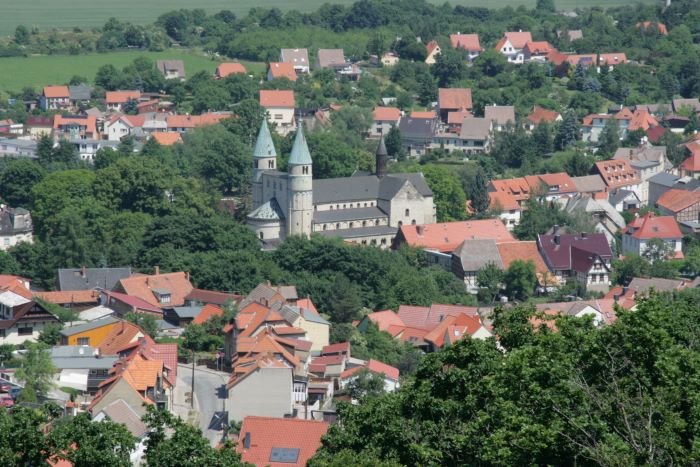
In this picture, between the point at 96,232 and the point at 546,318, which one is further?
the point at 96,232

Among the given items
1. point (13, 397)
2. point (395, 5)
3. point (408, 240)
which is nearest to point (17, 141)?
point (408, 240)

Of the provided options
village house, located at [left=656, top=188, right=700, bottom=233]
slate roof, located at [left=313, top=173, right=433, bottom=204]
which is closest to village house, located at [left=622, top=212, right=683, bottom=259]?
village house, located at [left=656, top=188, right=700, bottom=233]

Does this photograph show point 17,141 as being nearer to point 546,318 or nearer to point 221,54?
point 221,54

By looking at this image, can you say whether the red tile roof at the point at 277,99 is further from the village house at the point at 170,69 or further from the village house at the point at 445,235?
the village house at the point at 445,235

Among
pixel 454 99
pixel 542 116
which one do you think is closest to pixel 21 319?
pixel 542 116

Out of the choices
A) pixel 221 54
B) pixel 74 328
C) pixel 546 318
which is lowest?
pixel 221 54

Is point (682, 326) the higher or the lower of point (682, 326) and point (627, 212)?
the higher

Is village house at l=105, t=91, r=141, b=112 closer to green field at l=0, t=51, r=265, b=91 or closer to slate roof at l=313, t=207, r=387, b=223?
green field at l=0, t=51, r=265, b=91
